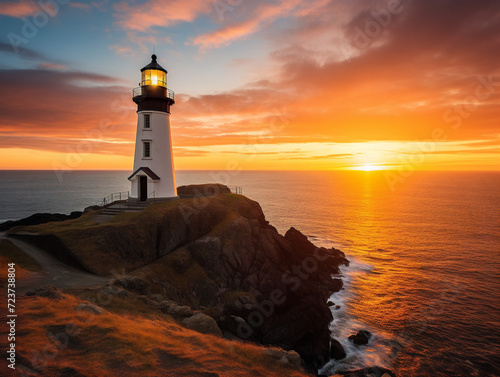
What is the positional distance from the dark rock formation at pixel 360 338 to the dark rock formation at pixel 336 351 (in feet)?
6.22

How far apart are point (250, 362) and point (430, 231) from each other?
223 ft

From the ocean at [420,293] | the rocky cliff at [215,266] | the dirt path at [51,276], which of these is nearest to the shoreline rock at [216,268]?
the rocky cliff at [215,266]

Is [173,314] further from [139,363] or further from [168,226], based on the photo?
[168,226]

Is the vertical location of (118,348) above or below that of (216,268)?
above

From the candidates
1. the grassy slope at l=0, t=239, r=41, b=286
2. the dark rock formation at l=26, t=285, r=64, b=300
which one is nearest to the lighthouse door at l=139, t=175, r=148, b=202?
the grassy slope at l=0, t=239, r=41, b=286

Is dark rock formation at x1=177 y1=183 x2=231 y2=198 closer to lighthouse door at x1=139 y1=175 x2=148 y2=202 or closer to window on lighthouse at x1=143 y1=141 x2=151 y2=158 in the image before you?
lighthouse door at x1=139 y1=175 x2=148 y2=202

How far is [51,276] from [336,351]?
22694 millimetres

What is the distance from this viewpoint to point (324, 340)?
2403 centimetres

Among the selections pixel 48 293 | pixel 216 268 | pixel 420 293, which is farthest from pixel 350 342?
pixel 48 293

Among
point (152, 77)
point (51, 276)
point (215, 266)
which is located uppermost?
point (152, 77)

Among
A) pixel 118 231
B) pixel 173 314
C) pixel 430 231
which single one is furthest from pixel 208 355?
pixel 430 231

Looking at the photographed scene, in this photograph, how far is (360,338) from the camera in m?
24.8

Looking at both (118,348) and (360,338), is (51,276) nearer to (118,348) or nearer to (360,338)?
(118,348)

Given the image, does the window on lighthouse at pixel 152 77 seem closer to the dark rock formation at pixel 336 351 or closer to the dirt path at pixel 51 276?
the dirt path at pixel 51 276
